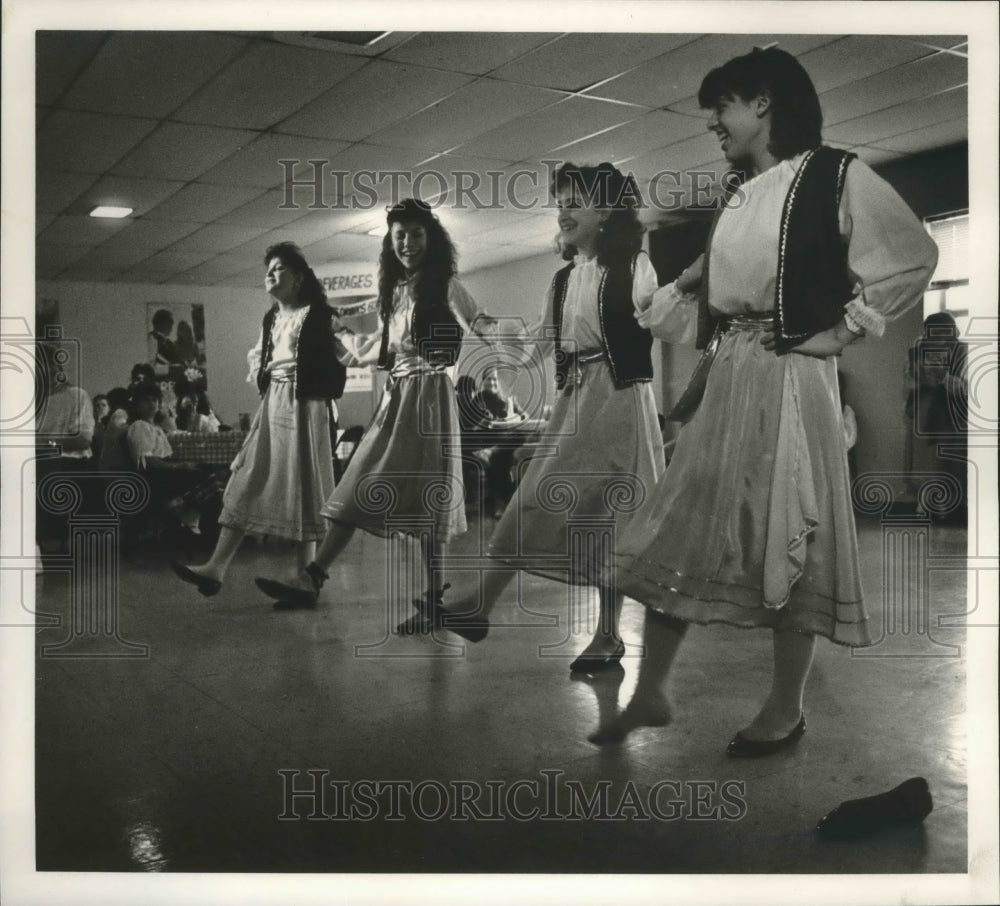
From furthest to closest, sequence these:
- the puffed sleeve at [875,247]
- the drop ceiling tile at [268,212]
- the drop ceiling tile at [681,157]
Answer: the drop ceiling tile at [268,212], the drop ceiling tile at [681,157], the puffed sleeve at [875,247]

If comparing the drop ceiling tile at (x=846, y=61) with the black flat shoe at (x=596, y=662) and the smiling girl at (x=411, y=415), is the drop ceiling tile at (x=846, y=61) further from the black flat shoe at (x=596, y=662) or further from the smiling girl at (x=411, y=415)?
the black flat shoe at (x=596, y=662)

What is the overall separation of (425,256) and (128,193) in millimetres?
871

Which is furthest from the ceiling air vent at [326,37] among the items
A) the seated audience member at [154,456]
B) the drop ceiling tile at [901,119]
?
the drop ceiling tile at [901,119]

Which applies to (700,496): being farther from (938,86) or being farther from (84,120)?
(84,120)

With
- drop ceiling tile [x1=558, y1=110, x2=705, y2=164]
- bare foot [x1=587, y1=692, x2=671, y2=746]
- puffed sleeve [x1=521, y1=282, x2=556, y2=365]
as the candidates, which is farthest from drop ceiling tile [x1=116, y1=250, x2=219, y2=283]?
bare foot [x1=587, y1=692, x2=671, y2=746]

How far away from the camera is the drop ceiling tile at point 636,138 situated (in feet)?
8.35

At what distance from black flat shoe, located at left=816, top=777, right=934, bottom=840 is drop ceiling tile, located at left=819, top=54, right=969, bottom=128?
179 cm

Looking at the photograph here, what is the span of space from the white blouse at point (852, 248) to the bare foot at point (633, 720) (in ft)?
3.54

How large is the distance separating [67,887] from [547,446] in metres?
1.81

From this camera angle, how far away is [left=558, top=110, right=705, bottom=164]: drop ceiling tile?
2.54 metres

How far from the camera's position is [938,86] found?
2.57 meters

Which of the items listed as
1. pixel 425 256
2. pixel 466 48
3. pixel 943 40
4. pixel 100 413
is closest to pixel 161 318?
pixel 100 413

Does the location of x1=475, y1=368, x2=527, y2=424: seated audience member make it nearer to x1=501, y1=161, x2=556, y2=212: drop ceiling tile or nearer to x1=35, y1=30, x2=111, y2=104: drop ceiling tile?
x1=501, y1=161, x2=556, y2=212: drop ceiling tile

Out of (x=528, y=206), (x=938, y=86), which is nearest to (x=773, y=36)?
(x=938, y=86)
